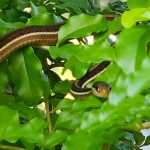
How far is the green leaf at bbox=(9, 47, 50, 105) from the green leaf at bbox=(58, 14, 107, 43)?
171mm

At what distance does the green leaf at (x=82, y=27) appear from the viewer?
2.34 feet

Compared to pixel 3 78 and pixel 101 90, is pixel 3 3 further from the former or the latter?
pixel 101 90

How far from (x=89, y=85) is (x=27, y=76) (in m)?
0.13

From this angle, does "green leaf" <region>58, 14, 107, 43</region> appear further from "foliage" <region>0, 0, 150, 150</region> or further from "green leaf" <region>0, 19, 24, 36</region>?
"green leaf" <region>0, 19, 24, 36</region>

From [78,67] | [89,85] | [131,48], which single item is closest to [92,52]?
[131,48]

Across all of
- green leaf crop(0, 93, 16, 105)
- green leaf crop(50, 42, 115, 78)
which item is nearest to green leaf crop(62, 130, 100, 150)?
green leaf crop(50, 42, 115, 78)

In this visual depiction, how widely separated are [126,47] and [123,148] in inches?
35.4

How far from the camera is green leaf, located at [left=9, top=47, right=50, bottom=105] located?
89cm

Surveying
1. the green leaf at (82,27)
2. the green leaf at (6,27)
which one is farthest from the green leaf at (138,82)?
the green leaf at (6,27)

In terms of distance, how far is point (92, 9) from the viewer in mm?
1259

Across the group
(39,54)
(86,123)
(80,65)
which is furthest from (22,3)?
(86,123)

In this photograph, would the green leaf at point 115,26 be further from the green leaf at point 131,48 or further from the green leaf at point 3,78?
the green leaf at point 3,78

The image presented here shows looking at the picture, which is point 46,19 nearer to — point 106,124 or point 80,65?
point 80,65

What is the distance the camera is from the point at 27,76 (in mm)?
906
